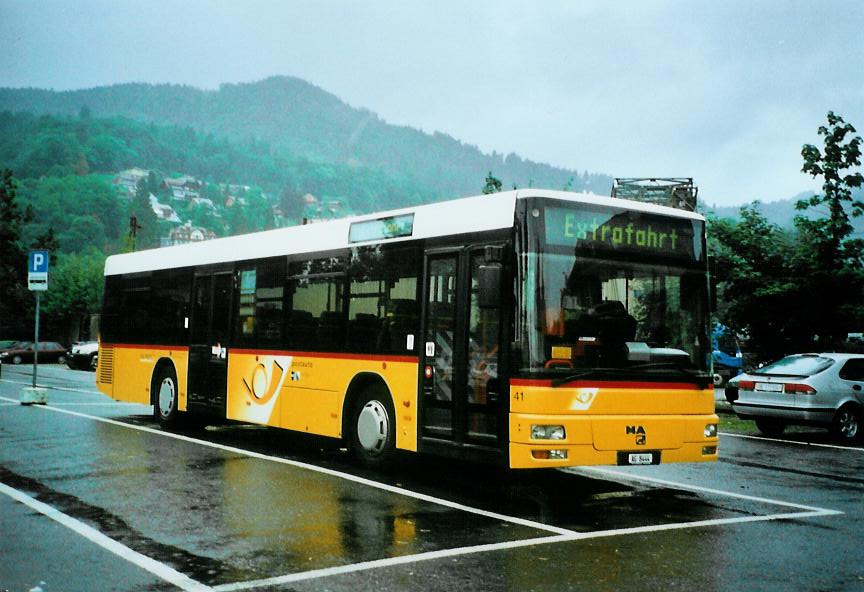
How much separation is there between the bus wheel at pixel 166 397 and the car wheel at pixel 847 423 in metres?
11.1

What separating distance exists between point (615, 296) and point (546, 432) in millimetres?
1531

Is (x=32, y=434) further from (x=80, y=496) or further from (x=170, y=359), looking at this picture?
(x=80, y=496)

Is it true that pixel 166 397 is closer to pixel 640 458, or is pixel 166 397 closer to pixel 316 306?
pixel 316 306

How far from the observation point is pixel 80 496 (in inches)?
352

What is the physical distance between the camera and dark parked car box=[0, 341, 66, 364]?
Answer: 182ft

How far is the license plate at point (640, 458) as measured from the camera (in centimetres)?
917

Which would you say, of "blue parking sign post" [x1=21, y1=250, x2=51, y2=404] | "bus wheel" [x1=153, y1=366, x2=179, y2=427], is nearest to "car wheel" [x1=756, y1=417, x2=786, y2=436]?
"bus wheel" [x1=153, y1=366, x2=179, y2=427]

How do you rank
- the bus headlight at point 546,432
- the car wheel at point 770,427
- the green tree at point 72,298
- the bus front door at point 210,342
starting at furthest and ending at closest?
the green tree at point 72,298, the car wheel at point 770,427, the bus front door at point 210,342, the bus headlight at point 546,432

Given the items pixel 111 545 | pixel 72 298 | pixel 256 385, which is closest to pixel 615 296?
pixel 111 545

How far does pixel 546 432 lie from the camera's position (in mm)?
8797

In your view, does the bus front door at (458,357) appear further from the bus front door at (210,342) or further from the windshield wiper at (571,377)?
A: the bus front door at (210,342)

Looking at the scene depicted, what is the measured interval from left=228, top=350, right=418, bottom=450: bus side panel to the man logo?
235cm

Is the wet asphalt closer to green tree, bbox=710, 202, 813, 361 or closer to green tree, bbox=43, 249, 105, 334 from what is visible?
green tree, bbox=710, 202, 813, 361

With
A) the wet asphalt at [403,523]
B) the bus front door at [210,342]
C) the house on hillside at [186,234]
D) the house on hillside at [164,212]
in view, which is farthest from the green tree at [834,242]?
the house on hillside at [164,212]
